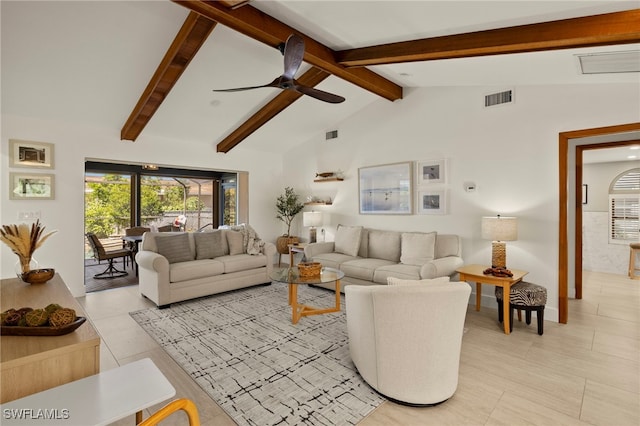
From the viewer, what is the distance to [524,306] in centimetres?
330

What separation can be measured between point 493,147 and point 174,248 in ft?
15.6

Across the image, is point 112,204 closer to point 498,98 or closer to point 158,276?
point 158,276

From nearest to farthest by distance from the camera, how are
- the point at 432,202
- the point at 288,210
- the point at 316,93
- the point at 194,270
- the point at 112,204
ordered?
the point at 316,93
the point at 194,270
the point at 432,202
the point at 112,204
the point at 288,210

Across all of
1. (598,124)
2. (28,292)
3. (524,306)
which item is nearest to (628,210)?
(598,124)

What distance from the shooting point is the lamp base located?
383cm

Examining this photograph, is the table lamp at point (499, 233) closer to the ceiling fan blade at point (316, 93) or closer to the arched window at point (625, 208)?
the ceiling fan blade at point (316, 93)

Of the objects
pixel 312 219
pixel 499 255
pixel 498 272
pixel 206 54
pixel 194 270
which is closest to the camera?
pixel 498 272

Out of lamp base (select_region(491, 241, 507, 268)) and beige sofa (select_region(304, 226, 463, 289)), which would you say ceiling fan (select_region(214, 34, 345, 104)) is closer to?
beige sofa (select_region(304, 226, 463, 289))

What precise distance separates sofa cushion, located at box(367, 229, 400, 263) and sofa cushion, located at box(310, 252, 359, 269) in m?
0.36

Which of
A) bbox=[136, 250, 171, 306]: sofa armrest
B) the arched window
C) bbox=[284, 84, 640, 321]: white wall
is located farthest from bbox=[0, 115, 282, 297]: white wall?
the arched window

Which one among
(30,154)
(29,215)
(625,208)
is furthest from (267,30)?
(625,208)

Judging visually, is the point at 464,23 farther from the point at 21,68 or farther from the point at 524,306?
the point at 21,68

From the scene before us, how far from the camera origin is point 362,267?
4461 millimetres

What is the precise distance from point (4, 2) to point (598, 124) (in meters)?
5.90
